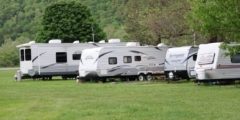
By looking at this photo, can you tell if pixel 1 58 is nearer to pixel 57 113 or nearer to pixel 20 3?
pixel 20 3

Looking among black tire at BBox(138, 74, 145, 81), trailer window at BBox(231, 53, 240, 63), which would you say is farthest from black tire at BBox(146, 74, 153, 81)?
trailer window at BBox(231, 53, 240, 63)

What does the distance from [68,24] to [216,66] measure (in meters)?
35.9

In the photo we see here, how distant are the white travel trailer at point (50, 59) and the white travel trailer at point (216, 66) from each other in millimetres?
13491

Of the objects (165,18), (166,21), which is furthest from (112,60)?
(165,18)

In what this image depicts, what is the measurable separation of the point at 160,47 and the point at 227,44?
10093mm

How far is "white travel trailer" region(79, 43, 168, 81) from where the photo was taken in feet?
101

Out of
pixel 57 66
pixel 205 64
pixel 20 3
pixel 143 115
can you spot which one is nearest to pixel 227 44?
pixel 205 64

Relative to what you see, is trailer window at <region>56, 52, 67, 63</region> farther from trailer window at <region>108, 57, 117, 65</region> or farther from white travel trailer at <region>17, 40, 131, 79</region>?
trailer window at <region>108, 57, 117, 65</region>

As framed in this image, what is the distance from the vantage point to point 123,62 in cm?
3156

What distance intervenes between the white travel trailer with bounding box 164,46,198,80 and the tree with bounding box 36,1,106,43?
Answer: 2917 centimetres

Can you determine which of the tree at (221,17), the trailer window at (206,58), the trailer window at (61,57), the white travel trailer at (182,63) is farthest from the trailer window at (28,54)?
the tree at (221,17)

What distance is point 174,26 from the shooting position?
113 ft

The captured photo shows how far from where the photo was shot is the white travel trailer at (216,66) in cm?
2411

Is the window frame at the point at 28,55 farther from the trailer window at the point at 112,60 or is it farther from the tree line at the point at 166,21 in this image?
the tree line at the point at 166,21
